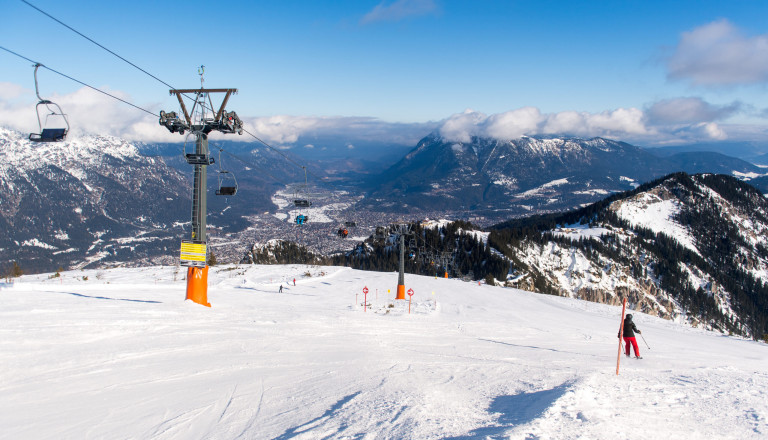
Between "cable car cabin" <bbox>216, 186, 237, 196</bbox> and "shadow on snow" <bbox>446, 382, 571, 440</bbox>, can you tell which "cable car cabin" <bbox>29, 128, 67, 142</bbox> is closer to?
"cable car cabin" <bbox>216, 186, 237, 196</bbox>

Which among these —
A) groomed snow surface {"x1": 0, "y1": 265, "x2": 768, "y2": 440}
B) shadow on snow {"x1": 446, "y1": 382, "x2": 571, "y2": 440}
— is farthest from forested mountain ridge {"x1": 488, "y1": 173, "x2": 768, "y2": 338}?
shadow on snow {"x1": 446, "y1": 382, "x2": 571, "y2": 440}

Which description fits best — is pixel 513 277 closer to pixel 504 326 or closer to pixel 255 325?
pixel 504 326

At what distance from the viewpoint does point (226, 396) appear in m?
8.48

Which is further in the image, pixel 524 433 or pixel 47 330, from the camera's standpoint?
pixel 47 330

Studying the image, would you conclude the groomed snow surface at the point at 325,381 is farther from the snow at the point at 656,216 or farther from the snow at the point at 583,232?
the snow at the point at 656,216

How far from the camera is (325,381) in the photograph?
950 centimetres

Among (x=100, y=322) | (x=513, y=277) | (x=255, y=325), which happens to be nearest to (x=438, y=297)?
(x=255, y=325)

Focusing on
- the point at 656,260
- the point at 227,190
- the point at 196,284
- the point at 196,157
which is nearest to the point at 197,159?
the point at 196,157

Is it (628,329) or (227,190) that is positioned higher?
(227,190)

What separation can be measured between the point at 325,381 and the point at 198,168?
1605 cm

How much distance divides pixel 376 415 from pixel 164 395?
4452 mm

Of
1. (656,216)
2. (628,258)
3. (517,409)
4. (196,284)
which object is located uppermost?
(656,216)

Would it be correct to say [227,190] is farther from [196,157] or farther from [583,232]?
[583,232]

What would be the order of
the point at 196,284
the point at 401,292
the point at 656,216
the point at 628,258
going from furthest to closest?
the point at 656,216
the point at 628,258
the point at 401,292
the point at 196,284
